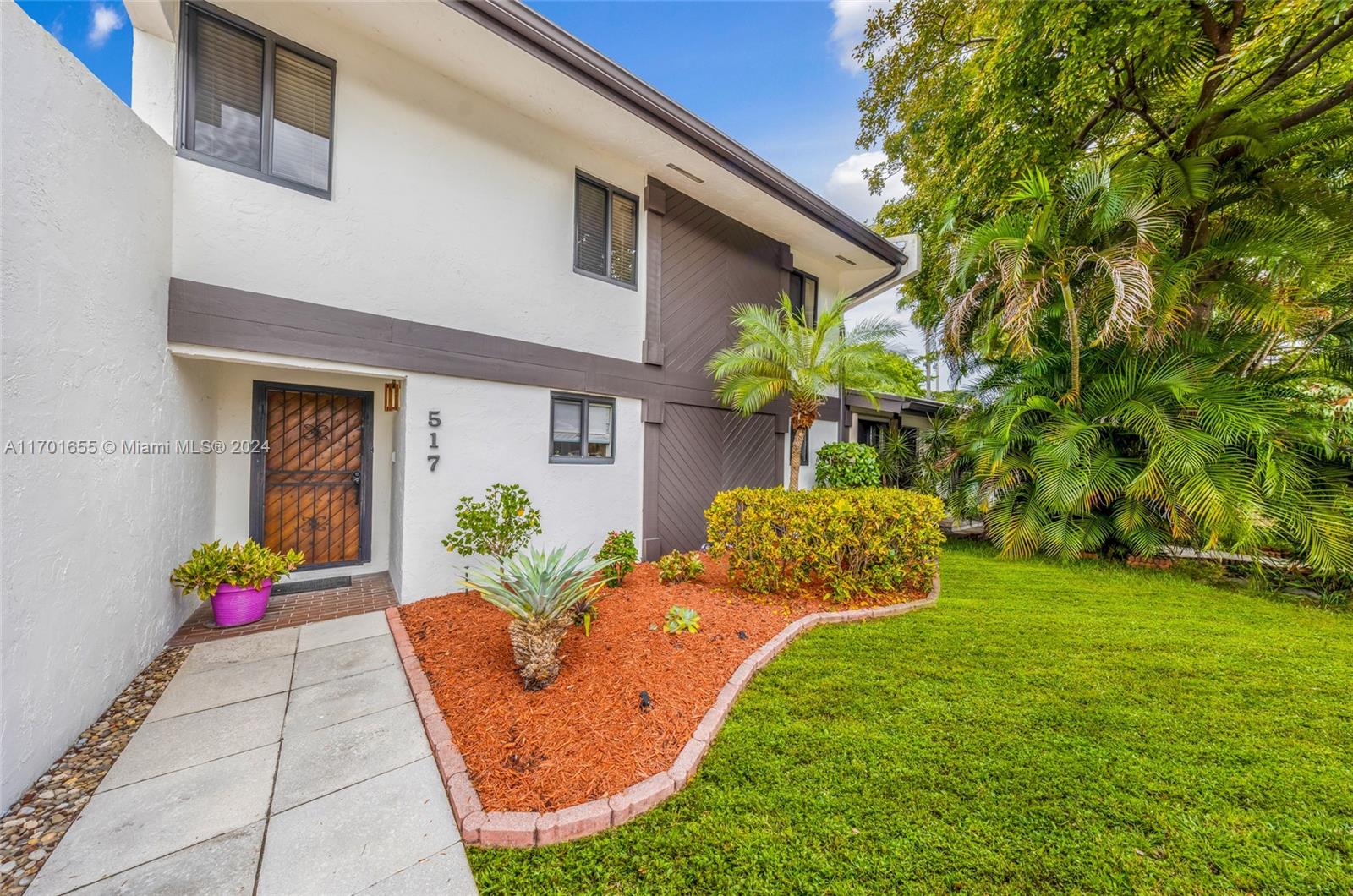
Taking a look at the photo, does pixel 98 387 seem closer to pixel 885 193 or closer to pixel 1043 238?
pixel 1043 238

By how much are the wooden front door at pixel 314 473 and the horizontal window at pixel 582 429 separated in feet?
7.15

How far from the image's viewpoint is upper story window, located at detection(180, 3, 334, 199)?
3807 mm

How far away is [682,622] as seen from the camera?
13.1 ft

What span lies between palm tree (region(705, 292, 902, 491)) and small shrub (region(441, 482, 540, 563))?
3.41 meters

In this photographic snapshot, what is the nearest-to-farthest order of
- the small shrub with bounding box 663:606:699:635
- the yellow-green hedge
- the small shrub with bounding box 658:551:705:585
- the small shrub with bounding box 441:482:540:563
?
the small shrub with bounding box 663:606:699:635, the small shrub with bounding box 441:482:540:563, the yellow-green hedge, the small shrub with bounding box 658:551:705:585

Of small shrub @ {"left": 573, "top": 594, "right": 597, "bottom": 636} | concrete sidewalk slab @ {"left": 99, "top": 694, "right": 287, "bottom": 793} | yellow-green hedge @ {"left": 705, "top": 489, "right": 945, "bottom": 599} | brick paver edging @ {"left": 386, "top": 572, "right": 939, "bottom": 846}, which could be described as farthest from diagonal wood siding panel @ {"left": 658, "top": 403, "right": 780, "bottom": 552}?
concrete sidewalk slab @ {"left": 99, "top": 694, "right": 287, "bottom": 793}

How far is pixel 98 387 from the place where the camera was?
9.16 ft

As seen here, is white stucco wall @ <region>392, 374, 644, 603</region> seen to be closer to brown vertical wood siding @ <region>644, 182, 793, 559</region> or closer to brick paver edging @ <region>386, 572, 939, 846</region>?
brown vertical wood siding @ <region>644, 182, 793, 559</region>

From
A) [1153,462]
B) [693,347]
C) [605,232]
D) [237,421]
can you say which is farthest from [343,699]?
[1153,462]

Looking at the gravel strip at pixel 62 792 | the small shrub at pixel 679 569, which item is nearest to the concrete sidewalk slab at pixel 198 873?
the gravel strip at pixel 62 792

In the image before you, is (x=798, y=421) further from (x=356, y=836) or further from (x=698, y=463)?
(x=356, y=836)

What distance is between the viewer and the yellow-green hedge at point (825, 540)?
4.79 metres

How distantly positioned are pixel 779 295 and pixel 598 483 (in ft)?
16.7

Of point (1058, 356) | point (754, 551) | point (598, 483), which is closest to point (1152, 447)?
point (1058, 356)
